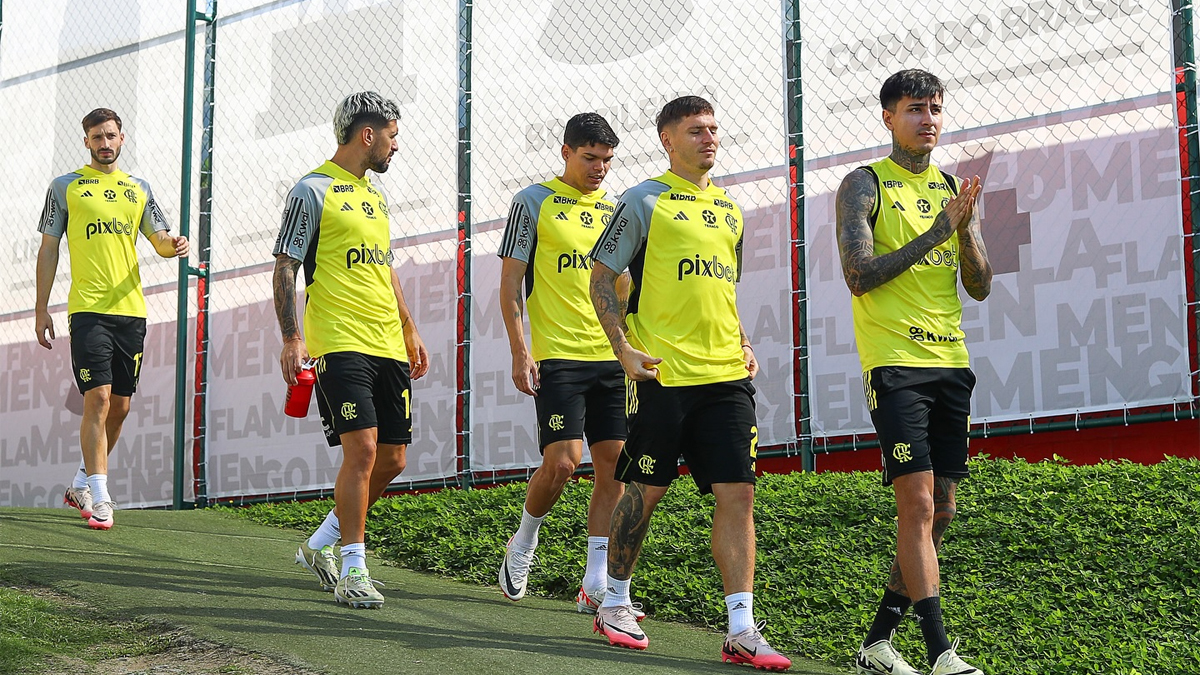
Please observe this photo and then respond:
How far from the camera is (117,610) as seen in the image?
479 cm

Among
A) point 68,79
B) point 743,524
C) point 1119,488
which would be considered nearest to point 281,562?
point 743,524

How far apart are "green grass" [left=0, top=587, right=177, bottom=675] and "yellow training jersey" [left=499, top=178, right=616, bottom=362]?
81.9 inches

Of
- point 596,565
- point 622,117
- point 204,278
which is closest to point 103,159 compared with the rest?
point 204,278

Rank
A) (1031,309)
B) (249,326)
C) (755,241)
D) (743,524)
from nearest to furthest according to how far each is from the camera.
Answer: (743,524)
(1031,309)
(755,241)
(249,326)

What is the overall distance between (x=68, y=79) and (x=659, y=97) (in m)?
5.37

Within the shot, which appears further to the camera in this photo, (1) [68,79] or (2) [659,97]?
(1) [68,79]

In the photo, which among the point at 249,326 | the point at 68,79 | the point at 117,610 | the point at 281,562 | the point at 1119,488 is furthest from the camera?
the point at 68,79

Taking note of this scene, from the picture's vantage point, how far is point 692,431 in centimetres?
464

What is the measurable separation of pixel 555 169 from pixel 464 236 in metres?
0.79

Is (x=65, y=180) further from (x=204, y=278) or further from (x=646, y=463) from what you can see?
(x=646, y=463)

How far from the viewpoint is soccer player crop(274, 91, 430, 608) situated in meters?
5.17

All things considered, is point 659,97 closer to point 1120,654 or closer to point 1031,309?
point 1031,309

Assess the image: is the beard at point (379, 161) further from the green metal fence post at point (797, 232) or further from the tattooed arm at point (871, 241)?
the green metal fence post at point (797, 232)

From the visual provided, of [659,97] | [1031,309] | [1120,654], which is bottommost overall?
[1120,654]
